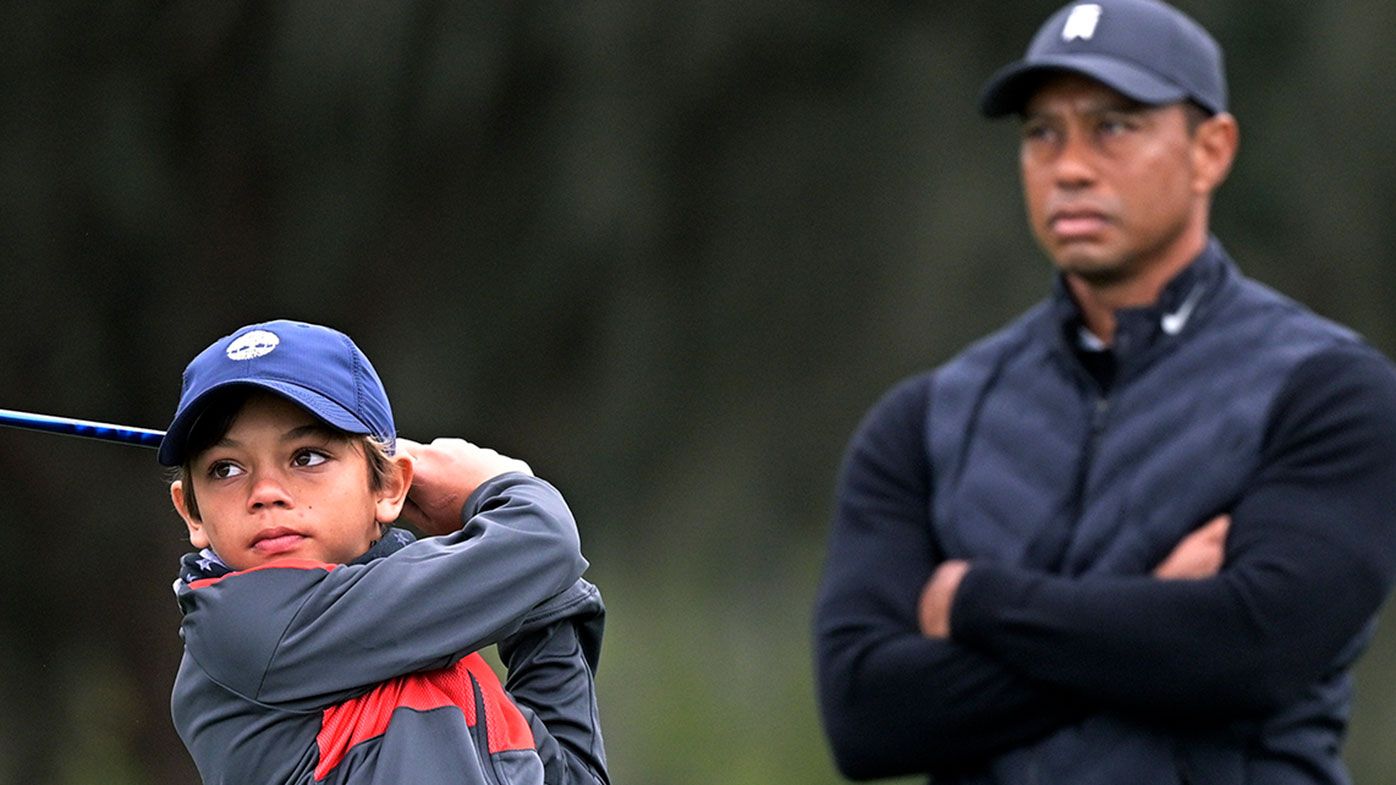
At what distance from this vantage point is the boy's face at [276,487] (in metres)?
1.93

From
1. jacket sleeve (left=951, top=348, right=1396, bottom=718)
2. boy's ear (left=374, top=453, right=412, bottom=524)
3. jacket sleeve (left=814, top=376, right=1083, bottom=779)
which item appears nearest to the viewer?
boy's ear (left=374, top=453, right=412, bottom=524)

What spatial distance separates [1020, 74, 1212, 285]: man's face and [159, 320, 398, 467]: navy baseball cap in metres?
1.17

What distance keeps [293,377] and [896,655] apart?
1.13 metres

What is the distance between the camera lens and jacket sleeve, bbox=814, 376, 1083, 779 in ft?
8.96

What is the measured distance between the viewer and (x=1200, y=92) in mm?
2945

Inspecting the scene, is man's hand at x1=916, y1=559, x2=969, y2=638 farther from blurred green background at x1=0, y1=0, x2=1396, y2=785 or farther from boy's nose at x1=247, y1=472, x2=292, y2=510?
blurred green background at x1=0, y1=0, x2=1396, y2=785

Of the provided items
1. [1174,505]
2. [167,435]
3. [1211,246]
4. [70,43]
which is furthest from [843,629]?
[70,43]

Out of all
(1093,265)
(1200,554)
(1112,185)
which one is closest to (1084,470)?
(1200,554)

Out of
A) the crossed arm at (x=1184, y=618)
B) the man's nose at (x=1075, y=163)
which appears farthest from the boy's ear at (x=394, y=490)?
the man's nose at (x=1075, y=163)

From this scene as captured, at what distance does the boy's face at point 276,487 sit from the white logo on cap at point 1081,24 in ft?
4.41

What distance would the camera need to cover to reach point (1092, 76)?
2.87 m

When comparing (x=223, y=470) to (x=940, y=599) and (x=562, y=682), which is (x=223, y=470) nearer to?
(x=562, y=682)

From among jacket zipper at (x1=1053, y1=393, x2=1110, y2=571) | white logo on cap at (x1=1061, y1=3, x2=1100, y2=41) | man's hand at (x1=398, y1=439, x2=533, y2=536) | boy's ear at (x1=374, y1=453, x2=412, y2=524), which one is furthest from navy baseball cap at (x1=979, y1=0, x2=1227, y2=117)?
boy's ear at (x1=374, y1=453, x2=412, y2=524)

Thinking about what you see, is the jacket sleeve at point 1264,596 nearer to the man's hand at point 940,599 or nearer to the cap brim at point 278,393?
the man's hand at point 940,599
